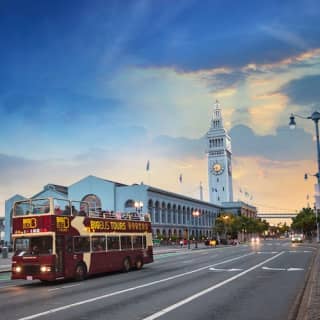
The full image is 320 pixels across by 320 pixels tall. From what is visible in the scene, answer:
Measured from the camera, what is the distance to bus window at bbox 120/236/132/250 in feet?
96.9

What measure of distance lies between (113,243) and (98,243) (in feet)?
6.03

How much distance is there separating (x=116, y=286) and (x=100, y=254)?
237 inches

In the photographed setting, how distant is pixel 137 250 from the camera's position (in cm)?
3145

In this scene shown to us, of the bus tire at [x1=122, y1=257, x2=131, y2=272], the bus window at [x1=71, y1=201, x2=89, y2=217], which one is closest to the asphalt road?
the bus window at [x1=71, y1=201, x2=89, y2=217]

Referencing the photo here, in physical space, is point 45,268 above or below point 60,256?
below

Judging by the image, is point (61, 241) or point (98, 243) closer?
point (61, 241)

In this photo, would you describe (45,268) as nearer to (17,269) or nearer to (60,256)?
(60,256)

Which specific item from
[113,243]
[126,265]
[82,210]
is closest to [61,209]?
[82,210]

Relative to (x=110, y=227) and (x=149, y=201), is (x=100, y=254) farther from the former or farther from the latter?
(x=149, y=201)

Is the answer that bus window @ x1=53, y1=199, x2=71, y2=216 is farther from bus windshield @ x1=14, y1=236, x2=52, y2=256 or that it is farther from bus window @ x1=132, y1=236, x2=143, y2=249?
bus window @ x1=132, y1=236, x2=143, y2=249

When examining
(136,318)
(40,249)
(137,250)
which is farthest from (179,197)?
(136,318)

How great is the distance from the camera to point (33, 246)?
23.1 metres

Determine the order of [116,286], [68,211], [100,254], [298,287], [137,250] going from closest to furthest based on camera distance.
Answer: [298,287] → [116,286] → [68,211] → [100,254] → [137,250]

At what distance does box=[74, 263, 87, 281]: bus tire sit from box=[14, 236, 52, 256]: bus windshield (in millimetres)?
2250
